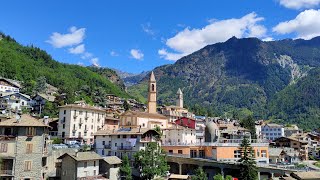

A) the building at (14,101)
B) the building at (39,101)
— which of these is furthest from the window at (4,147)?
the building at (39,101)

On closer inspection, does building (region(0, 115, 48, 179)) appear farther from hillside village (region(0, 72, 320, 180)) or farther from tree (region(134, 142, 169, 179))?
tree (region(134, 142, 169, 179))

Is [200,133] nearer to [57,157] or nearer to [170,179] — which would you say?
[170,179]

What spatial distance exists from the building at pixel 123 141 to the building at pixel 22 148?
19.4m

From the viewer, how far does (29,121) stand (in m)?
56.9

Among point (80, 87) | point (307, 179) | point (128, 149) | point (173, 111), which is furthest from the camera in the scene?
point (80, 87)

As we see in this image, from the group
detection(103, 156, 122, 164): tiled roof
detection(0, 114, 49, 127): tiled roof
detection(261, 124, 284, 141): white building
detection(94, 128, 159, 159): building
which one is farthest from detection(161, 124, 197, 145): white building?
detection(261, 124, 284, 141): white building

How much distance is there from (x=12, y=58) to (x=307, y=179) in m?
182

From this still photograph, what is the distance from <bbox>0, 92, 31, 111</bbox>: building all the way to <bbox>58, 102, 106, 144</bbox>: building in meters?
31.8

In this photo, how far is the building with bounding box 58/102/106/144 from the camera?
88.2m

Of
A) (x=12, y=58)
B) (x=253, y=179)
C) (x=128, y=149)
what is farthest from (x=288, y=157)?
(x=12, y=58)

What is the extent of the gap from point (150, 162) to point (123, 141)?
1151cm

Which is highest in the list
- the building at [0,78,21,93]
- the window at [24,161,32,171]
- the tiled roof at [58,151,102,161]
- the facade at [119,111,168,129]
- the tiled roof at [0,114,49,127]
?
the building at [0,78,21,93]

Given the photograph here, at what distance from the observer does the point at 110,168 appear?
2547 inches

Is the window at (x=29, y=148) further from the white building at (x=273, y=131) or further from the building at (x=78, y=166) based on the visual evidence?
the white building at (x=273, y=131)
